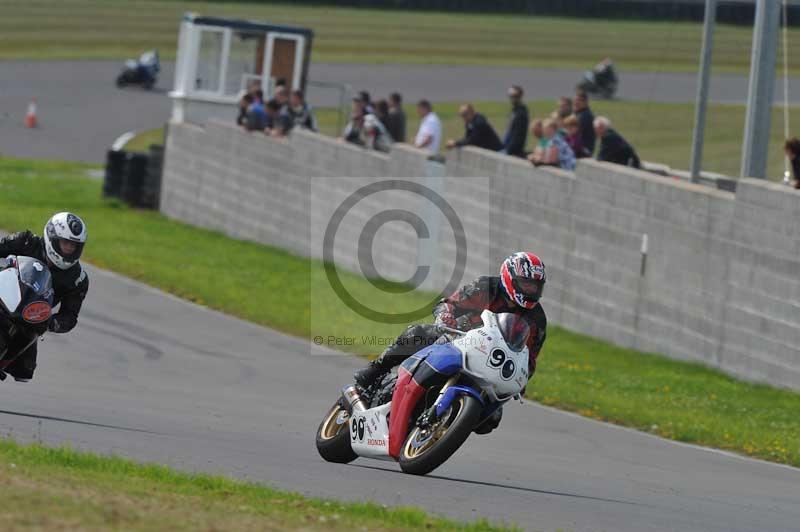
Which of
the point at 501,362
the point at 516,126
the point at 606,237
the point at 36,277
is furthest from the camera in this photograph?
the point at 516,126

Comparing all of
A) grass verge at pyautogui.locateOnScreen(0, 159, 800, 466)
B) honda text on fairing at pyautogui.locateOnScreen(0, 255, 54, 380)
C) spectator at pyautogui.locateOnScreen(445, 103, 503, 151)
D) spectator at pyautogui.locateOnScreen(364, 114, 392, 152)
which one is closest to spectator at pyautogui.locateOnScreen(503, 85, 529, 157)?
spectator at pyautogui.locateOnScreen(445, 103, 503, 151)

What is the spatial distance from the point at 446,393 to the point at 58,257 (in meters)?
3.13

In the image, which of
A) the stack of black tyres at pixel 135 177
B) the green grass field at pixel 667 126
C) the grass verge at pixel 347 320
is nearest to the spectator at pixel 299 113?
the grass verge at pixel 347 320

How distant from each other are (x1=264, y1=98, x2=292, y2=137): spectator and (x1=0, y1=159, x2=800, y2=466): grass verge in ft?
7.12

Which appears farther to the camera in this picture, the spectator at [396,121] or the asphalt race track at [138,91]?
the asphalt race track at [138,91]

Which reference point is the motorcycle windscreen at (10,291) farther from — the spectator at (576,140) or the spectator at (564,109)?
the spectator at (564,109)

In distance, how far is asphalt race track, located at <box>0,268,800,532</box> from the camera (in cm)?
905

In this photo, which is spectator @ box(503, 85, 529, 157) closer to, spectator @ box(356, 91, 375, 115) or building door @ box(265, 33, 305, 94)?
spectator @ box(356, 91, 375, 115)

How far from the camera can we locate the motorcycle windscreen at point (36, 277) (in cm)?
1014

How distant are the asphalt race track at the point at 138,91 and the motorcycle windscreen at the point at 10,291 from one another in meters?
28.1

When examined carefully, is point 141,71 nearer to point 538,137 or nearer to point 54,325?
point 538,137

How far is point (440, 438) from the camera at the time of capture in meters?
9.24

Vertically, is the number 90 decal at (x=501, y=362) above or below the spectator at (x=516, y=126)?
below

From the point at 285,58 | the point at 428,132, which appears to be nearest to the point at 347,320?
the point at 428,132
